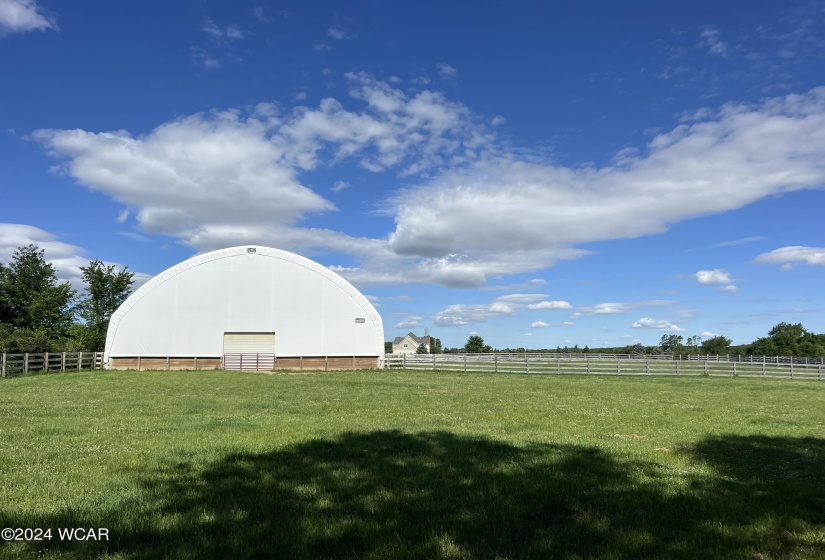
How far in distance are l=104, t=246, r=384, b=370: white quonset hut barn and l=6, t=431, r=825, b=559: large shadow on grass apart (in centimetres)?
3247

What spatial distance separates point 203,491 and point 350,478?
1.83 metres

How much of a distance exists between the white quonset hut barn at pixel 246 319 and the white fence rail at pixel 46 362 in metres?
1.58

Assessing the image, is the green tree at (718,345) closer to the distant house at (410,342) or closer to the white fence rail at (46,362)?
the distant house at (410,342)

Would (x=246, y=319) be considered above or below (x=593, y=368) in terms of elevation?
above

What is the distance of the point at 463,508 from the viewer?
227 inches

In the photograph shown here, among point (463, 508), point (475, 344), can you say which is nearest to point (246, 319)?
point (463, 508)

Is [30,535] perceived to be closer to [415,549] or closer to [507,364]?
[415,549]

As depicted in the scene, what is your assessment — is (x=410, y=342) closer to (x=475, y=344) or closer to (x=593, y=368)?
(x=475, y=344)

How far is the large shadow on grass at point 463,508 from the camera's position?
469 cm

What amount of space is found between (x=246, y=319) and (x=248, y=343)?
185cm

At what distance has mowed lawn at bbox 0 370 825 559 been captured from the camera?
4.80m

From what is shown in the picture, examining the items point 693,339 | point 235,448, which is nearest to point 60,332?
point 235,448

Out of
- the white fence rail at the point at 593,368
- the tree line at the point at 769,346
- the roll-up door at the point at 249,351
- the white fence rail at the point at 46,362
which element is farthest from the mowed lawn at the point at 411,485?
the tree line at the point at 769,346

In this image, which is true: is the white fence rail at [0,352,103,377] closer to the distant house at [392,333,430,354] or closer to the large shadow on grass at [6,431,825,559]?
Answer: the large shadow on grass at [6,431,825,559]
